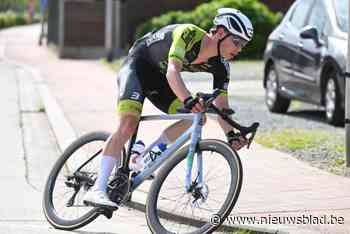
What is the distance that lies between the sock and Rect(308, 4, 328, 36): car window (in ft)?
20.9

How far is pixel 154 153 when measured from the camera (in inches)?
267

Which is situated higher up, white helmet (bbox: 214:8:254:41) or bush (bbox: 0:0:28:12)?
white helmet (bbox: 214:8:254:41)

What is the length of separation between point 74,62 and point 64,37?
2.13 meters

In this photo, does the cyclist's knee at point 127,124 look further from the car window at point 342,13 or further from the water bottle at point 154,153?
the car window at point 342,13

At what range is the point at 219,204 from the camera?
6.18 metres

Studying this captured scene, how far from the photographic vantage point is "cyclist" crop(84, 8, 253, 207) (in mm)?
6281

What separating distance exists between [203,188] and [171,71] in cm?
82

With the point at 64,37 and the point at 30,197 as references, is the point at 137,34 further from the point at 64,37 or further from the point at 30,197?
the point at 30,197

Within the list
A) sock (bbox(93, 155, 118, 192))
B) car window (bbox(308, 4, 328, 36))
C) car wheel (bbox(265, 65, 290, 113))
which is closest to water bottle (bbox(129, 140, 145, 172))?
sock (bbox(93, 155, 118, 192))

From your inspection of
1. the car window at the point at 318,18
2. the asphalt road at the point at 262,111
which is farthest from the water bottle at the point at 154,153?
the car window at the point at 318,18

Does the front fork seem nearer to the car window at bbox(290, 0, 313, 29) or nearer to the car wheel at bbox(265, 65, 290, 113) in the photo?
the car window at bbox(290, 0, 313, 29)

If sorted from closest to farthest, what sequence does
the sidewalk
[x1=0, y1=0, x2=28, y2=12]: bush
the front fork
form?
the front fork < the sidewalk < [x1=0, y1=0, x2=28, y2=12]: bush

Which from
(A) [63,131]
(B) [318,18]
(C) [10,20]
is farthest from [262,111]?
(C) [10,20]

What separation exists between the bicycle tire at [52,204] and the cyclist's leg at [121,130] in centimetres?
15
